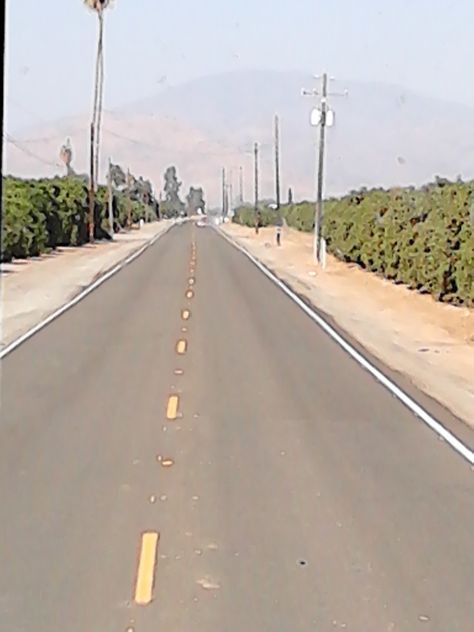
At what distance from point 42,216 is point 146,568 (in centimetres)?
5422

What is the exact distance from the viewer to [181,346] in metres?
23.1

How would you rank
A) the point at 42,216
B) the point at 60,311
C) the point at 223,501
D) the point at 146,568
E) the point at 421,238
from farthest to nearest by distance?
1. the point at 42,216
2. the point at 421,238
3. the point at 60,311
4. the point at 223,501
5. the point at 146,568

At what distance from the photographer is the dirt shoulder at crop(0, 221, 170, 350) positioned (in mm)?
29453

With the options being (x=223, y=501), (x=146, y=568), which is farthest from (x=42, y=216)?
(x=146, y=568)

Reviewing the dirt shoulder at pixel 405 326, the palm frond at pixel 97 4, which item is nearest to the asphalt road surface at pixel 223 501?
the dirt shoulder at pixel 405 326

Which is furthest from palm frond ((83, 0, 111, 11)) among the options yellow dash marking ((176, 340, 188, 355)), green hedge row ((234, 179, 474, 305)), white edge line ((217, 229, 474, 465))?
yellow dash marking ((176, 340, 188, 355))

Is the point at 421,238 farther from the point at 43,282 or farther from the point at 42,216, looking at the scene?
the point at 42,216

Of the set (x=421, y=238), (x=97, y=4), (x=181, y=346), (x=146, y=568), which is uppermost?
(x=97, y=4)

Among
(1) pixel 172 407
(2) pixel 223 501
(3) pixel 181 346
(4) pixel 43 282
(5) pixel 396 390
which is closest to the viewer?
(2) pixel 223 501

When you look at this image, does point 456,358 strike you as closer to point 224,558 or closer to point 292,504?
point 292,504

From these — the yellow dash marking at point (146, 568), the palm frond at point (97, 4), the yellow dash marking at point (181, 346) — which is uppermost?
the palm frond at point (97, 4)

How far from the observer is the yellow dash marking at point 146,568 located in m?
8.04

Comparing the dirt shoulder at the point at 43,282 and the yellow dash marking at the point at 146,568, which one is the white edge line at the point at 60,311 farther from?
the yellow dash marking at the point at 146,568

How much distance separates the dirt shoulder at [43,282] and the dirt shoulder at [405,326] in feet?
22.6
